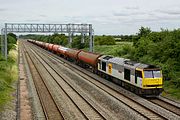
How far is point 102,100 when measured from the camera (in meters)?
27.2

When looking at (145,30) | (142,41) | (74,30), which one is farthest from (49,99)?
(74,30)

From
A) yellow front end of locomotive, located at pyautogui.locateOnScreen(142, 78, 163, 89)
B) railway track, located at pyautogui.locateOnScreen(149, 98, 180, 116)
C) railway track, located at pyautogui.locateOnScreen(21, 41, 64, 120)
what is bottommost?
railway track, located at pyautogui.locateOnScreen(21, 41, 64, 120)

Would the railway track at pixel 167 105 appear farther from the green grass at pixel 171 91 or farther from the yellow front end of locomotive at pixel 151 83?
the green grass at pixel 171 91

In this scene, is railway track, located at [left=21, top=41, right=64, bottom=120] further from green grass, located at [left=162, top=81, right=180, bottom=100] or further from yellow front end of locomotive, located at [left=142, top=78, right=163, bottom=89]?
green grass, located at [left=162, top=81, right=180, bottom=100]

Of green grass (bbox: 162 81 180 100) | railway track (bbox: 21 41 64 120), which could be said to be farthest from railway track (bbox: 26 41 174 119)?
railway track (bbox: 21 41 64 120)

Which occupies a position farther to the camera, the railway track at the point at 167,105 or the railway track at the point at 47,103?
the railway track at the point at 167,105

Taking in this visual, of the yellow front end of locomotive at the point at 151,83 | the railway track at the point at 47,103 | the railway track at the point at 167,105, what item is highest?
the yellow front end of locomotive at the point at 151,83

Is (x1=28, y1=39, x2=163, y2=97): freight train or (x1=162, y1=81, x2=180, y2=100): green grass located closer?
(x1=28, y1=39, x2=163, y2=97): freight train

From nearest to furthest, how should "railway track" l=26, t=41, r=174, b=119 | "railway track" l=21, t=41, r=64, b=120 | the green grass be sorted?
"railway track" l=26, t=41, r=174, b=119, "railway track" l=21, t=41, r=64, b=120, the green grass

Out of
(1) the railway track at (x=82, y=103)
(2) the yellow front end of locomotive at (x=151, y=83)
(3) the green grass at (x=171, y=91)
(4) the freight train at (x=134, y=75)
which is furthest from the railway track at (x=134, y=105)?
(3) the green grass at (x=171, y=91)

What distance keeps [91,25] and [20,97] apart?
46.2 meters

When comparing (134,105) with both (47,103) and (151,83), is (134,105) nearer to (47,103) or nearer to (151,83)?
(151,83)

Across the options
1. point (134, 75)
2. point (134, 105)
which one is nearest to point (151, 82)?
point (134, 75)

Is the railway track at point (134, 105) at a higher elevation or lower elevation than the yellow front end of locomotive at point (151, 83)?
lower
